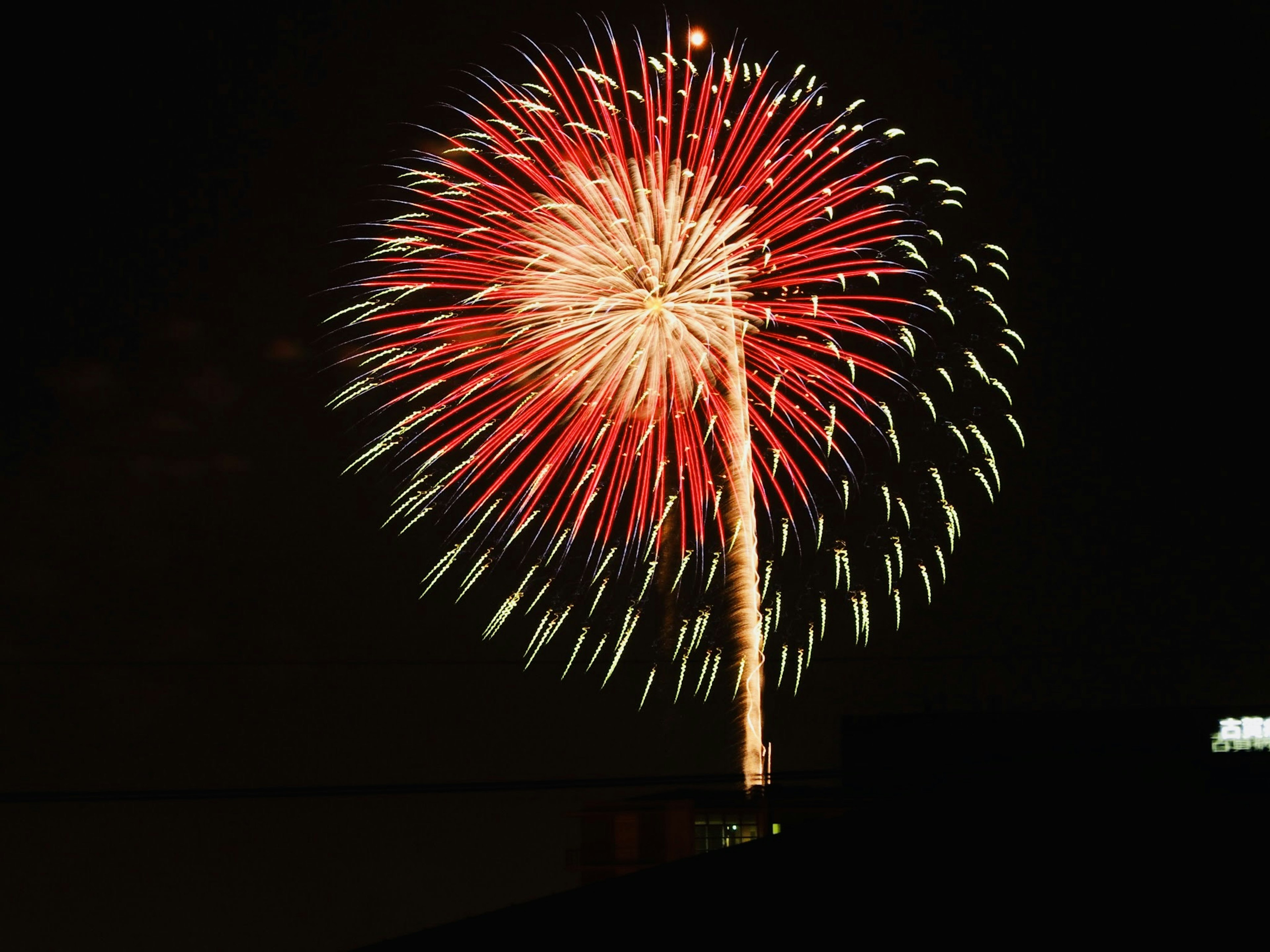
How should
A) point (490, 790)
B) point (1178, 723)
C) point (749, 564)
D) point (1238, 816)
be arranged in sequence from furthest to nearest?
point (1178, 723), point (749, 564), point (1238, 816), point (490, 790)

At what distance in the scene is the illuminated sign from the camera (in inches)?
2192

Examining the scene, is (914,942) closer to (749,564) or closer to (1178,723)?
(749,564)

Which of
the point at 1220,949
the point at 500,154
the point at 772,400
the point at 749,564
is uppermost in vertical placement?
the point at 500,154

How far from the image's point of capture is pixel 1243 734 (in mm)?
56000

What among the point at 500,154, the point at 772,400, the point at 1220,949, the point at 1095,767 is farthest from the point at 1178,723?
the point at 1220,949

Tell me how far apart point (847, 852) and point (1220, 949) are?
14.0 ft

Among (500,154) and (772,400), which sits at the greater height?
(500,154)

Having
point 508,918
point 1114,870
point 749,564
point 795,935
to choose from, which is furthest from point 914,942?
point 749,564

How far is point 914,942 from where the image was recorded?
10891 mm

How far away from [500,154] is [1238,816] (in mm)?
15252

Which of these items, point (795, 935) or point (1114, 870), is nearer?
point (795, 935)

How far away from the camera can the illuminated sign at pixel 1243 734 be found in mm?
55688

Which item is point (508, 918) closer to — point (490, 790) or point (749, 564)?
point (490, 790)

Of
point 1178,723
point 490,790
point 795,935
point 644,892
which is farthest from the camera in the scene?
point 1178,723
